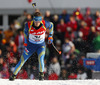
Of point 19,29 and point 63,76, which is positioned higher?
point 19,29

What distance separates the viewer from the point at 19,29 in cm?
1322

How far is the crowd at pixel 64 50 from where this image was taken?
1230 cm

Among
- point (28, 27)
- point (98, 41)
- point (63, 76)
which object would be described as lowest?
point (63, 76)

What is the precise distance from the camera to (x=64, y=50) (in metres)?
12.8

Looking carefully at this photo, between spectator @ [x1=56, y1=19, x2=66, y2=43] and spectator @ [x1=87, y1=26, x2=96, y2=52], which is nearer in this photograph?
spectator @ [x1=87, y1=26, x2=96, y2=52]

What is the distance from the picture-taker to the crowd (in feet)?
40.4

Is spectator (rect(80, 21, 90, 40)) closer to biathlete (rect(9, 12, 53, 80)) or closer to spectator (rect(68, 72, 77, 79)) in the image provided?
spectator (rect(68, 72, 77, 79))

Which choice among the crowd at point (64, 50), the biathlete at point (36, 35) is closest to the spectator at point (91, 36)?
the crowd at point (64, 50)

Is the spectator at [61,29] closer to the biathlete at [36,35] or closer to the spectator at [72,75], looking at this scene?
the spectator at [72,75]

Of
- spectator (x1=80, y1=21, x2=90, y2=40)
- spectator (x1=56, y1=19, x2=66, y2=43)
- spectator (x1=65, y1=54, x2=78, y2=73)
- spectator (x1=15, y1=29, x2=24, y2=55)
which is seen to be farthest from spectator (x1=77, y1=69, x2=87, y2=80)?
spectator (x1=15, y1=29, x2=24, y2=55)

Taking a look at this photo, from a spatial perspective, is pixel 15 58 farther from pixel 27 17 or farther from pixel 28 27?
pixel 28 27

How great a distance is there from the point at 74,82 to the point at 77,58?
306cm

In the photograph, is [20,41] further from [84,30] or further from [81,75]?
[81,75]
